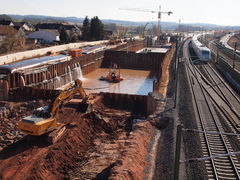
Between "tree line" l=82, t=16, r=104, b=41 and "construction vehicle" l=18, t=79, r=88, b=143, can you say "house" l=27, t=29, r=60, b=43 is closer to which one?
"tree line" l=82, t=16, r=104, b=41

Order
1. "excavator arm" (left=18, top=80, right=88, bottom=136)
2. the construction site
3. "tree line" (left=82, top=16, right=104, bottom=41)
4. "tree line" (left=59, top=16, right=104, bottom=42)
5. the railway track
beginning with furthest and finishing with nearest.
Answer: "tree line" (left=82, top=16, right=104, bottom=41), "tree line" (left=59, top=16, right=104, bottom=42), "excavator arm" (left=18, top=80, right=88, bottom=136), the construction site, the railway track

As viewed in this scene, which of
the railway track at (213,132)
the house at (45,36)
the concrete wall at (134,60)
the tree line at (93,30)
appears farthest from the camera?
the tree line at (93,30)

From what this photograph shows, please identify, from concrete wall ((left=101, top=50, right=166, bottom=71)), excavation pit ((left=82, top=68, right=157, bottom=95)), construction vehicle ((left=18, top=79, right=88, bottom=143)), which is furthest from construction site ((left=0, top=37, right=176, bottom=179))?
concrete wall ((left=101, top=50, right=166, bottom=71))

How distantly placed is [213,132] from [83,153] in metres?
9.85

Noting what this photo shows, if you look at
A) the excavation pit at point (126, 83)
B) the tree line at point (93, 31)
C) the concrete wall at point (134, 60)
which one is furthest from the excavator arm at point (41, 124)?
the tree line at point (93, 31)

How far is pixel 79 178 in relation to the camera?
40.6 feet

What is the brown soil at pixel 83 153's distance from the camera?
12.1 m

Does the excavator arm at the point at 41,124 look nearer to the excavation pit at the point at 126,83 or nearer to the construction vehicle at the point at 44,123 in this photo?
the construction vehicle at the point at 44,123

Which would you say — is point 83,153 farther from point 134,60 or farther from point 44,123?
point 134,60

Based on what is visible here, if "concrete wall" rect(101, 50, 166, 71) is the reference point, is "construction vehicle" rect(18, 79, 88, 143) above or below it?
below

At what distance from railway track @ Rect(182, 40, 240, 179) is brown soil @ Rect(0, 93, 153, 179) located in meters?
3.35

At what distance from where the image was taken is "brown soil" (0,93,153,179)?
1205 centimetres

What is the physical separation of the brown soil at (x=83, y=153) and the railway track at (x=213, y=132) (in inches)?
132

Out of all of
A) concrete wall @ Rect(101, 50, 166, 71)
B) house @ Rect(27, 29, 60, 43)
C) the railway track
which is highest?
house @ Rect(27, 29, 60, 43)
